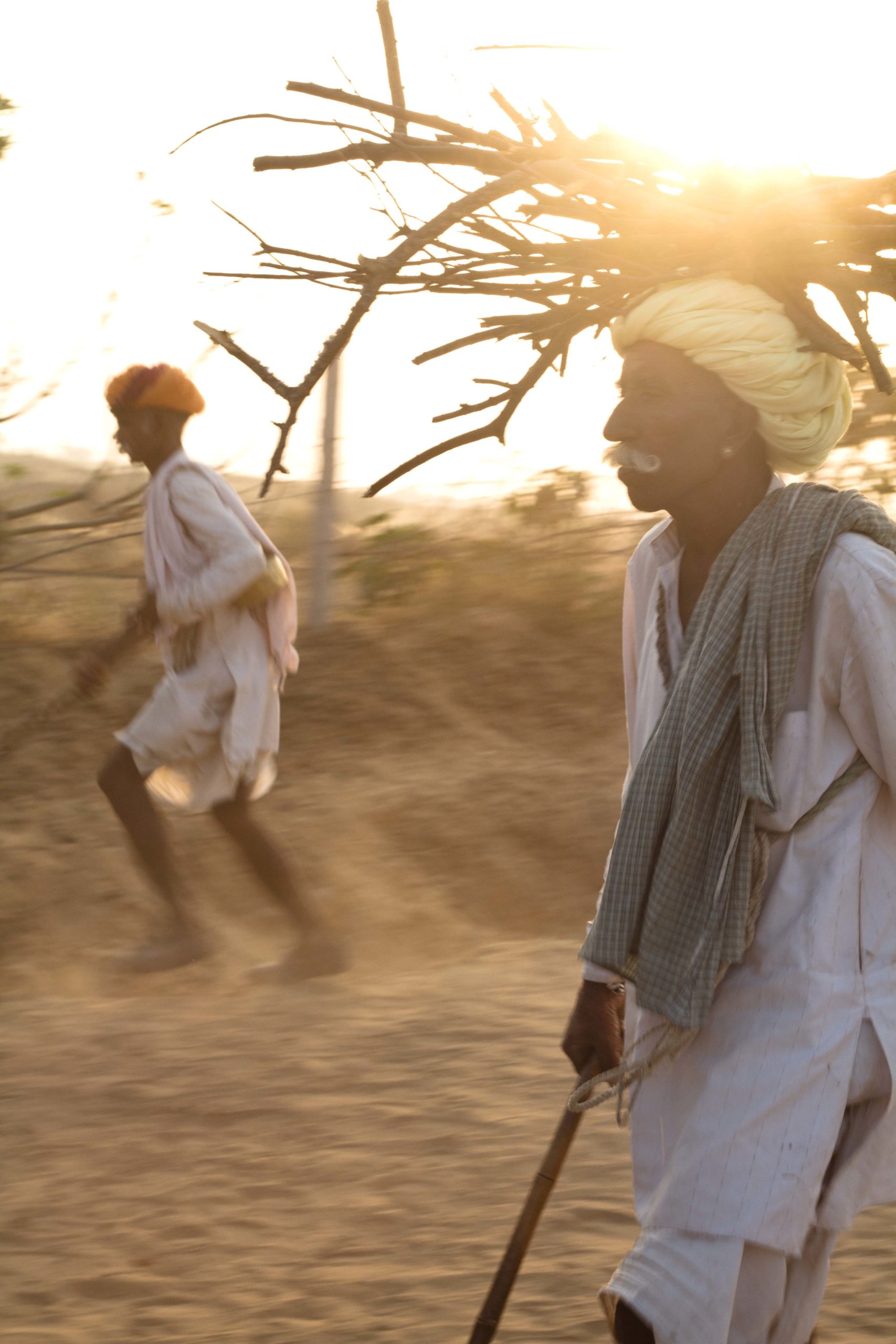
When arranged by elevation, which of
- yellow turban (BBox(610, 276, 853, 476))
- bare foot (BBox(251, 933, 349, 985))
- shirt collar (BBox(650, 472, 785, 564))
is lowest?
bare foot (BBox(251, 933, 349, 985))

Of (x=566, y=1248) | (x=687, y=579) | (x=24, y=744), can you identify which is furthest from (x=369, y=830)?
(x=687, y=579)

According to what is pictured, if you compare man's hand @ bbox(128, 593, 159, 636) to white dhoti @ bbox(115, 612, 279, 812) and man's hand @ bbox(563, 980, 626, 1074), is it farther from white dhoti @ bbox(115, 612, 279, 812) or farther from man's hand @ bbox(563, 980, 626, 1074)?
man's hand @ bbox(563, 980, 626, 1074)

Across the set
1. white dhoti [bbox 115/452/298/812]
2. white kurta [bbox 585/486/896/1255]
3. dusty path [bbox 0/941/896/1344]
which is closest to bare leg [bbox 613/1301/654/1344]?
white kurta [bbox 585/486/896/1255]

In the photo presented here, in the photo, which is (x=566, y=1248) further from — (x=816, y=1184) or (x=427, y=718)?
(x=427, y=718)

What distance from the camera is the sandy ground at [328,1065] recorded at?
3119 mm

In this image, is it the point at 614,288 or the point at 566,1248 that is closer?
the point at 614,288

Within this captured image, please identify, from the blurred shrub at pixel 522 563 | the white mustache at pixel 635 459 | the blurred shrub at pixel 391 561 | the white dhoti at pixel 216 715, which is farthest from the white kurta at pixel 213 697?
the blurred shrub at pixel 522 563

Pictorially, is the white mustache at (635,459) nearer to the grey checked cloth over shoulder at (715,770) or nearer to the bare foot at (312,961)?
the grey checked cloth over shoulder at (715,770)

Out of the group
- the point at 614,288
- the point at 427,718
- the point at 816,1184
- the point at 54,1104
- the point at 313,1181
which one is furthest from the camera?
the point at 427,718

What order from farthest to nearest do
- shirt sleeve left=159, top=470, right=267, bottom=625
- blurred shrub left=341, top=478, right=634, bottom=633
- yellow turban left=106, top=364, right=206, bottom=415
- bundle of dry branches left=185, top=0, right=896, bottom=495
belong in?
blurred shrub left=341, top=478, right=634, bottom=633 < yellow turban left=106, top=364, right=206, bottom=415 < shirt sleeve left=159, top=470, right=267, bottom=625 < bundle of dry branches left=185, top=0, right=896, bottom=495

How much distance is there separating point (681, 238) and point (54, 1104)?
2.90m

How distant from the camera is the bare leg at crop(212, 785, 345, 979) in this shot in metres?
4.93

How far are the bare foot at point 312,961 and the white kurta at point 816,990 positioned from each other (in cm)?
296

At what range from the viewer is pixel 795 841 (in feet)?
7.13
